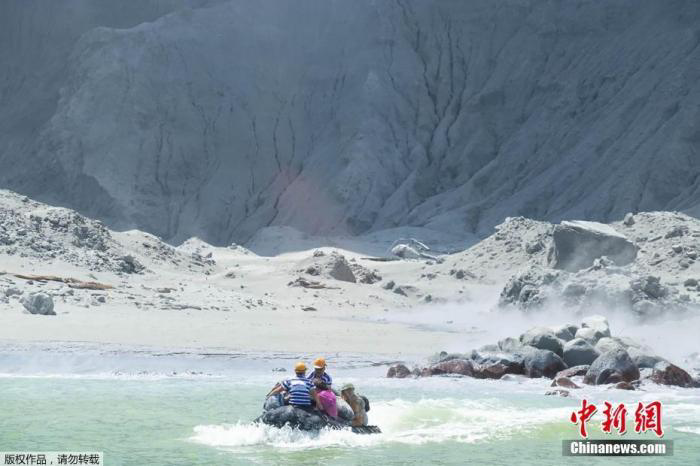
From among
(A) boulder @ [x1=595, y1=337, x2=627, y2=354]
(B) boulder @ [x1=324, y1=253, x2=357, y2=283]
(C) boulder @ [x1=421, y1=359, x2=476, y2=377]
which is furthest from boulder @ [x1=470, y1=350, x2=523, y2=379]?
(B) boulder @ [x1=324, y1=253, x2=357, y2=283]

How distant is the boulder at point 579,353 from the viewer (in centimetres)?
2156

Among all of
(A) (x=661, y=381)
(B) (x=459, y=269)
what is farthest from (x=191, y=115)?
(A) (x=661, y=381)

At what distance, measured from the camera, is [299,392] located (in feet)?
48.3

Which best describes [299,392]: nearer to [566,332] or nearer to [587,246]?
[566,332]

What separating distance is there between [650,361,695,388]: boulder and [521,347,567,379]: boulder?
204 cm

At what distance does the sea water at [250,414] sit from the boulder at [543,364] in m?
0.41

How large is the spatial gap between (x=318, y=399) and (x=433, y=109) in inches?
2592

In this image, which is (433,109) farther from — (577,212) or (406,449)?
(406,449)

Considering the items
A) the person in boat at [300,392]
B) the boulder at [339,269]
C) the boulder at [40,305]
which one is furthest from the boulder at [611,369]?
the boulder at [339,269]

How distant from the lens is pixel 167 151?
257 feet

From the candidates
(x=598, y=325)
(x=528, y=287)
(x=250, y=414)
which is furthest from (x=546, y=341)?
(x=528, y=287)

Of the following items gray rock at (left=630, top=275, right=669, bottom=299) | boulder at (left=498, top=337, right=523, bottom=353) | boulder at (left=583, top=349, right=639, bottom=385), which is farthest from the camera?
gray rock at (left=630, top=275, right=669, bottom=299)

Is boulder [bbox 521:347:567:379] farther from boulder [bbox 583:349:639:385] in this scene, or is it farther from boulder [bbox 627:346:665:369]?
boulder [bbox 627:346:665:369]

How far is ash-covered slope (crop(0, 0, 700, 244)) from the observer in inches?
2581
